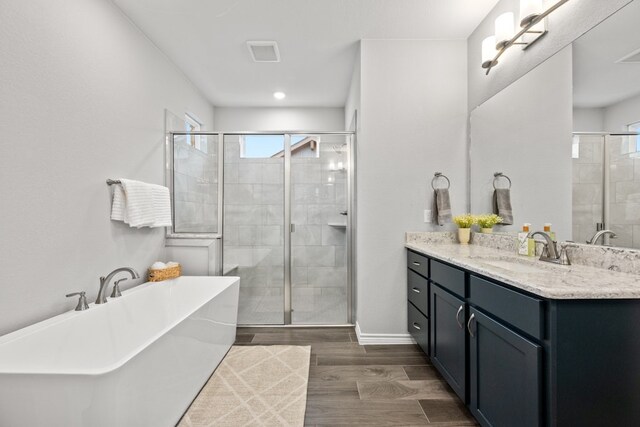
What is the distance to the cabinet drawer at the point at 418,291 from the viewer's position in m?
2.12

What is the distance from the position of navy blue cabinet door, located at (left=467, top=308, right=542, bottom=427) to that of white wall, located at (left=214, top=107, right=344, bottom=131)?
3.44 meters

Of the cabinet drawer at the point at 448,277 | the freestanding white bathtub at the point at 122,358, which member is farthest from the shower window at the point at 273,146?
the cabinet drawer at the point at 448,277

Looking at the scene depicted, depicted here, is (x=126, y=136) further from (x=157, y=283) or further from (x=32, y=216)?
(x=157, y=283)

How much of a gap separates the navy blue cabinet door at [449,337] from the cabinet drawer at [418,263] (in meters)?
0.16

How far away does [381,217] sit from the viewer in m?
2.58

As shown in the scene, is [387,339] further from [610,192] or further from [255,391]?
[610,192]

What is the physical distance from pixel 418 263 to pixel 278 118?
304 cm

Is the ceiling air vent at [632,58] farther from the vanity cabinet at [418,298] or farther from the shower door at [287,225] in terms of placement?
the shower door at [287,225]

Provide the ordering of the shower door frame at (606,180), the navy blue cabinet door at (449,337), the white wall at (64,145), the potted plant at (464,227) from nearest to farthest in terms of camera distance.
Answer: the shower door frame at (606,180), the white wall at (64,145), the navy blue cabinet door at (449,337), the potted plant at (464,227)

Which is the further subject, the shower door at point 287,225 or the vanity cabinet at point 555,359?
the shower door at point 287,225

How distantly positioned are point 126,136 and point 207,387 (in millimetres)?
1982

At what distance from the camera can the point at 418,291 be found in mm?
2271

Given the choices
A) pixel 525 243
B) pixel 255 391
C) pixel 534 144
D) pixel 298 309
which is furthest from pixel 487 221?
pixel 255 391

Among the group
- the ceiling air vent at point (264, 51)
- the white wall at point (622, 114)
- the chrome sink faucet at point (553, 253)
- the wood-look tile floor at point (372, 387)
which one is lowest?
the wood-look tile floor at point (372, 387)
